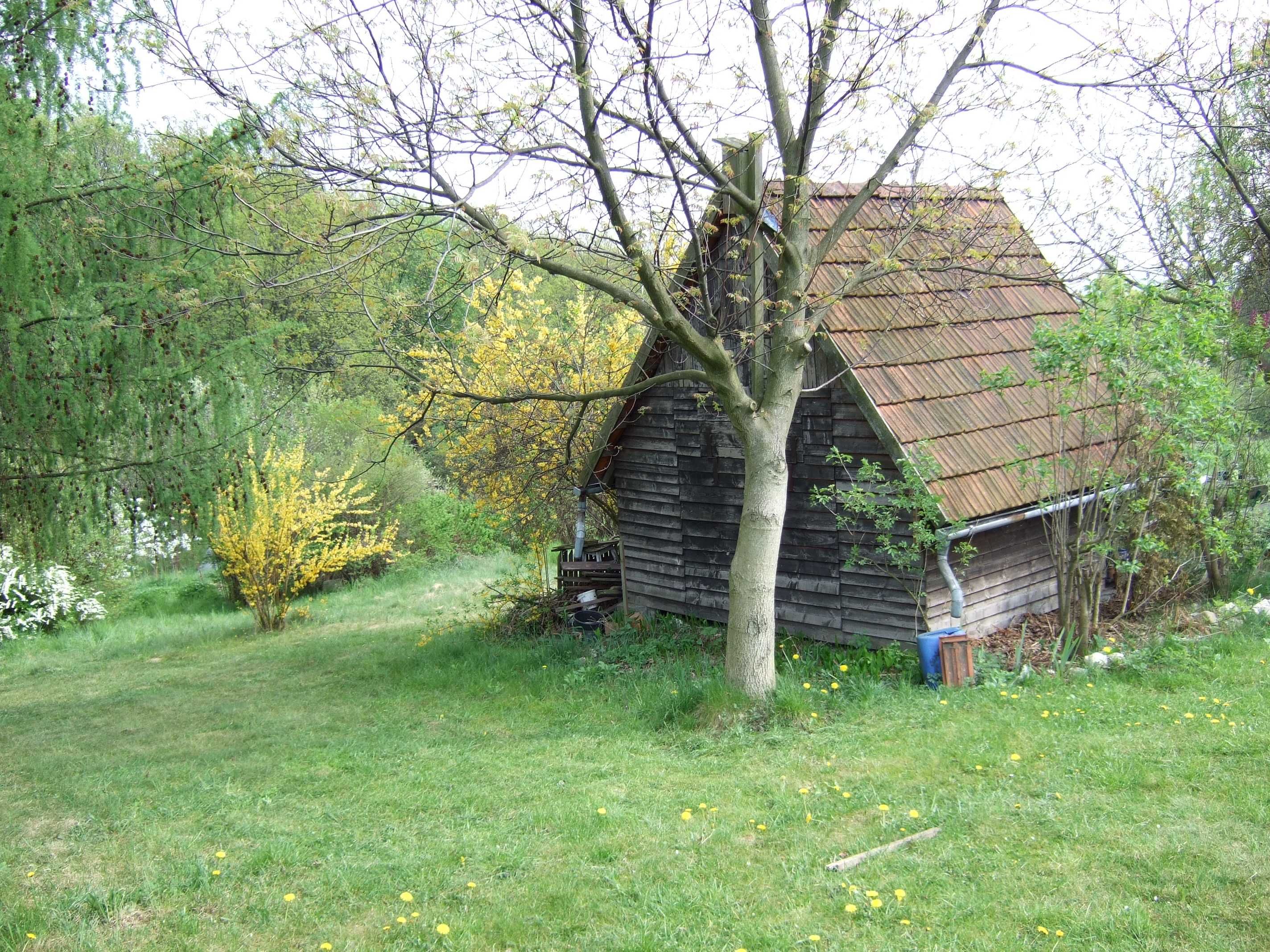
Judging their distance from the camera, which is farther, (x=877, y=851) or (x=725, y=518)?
(x=725, y=518)

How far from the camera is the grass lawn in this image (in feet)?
14.6

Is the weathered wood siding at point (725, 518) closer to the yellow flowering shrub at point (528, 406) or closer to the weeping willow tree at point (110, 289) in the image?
the yellow flowering shrub at point (528, 406)

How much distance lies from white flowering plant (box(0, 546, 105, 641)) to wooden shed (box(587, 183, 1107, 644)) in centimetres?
1084

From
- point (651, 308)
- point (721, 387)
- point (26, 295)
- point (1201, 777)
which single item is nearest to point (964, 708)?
point (1201, 777)

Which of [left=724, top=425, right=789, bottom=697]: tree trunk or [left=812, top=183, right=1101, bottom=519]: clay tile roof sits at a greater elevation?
[left=812, top=183, right=1101, bottom=519]: clay tile roof

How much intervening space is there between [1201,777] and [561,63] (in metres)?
6.12

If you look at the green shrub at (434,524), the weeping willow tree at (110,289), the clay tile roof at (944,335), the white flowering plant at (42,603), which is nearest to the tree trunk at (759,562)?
the clay tile roof at (944,335)

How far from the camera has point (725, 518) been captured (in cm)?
1034

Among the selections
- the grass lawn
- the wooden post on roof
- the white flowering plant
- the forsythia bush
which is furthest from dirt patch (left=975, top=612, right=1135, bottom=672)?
the white flowering plant

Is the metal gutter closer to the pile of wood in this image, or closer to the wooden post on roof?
the wooden post on roof

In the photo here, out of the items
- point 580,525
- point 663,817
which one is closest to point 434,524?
point 580,525

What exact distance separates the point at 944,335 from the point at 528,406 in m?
5.26

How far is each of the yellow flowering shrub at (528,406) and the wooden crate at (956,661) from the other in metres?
4.89

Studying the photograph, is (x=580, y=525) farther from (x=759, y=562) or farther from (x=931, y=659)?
(x=931, y=659)
